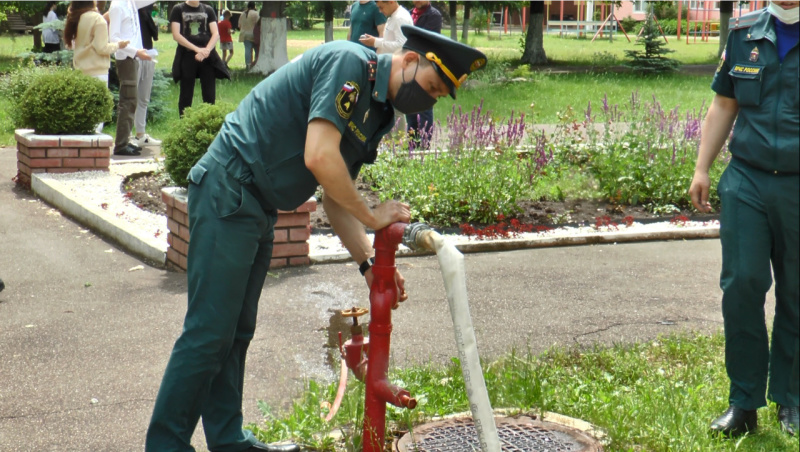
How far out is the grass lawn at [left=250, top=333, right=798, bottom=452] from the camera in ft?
12.6

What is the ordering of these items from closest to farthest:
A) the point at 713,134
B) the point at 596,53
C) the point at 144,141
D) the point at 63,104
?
the point at 713,134 < the point at 63,104 < the point at 144,141 < the point at 596,53

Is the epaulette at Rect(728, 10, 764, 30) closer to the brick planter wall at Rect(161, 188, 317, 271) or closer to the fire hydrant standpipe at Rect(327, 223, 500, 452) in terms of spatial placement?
the fire hydrant standpipe at Rect(327, 223, 500, 452)

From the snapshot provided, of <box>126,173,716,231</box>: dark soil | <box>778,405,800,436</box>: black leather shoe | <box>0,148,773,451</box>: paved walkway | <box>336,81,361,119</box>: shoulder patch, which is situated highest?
<box>336,81,361,119</box>: shoulder patch

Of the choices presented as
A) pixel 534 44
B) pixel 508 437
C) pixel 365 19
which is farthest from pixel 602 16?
pixel 508 437

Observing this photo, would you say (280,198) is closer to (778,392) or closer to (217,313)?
(217,313)

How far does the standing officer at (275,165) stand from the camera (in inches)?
127

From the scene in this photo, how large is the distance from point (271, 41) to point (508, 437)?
73.7 ft

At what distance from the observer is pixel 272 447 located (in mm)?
3834

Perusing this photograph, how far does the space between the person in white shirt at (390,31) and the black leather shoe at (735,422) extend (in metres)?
6.51

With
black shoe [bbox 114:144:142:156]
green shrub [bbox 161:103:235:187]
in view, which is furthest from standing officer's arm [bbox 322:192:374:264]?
black shoe [bbox 114:144:142:156]

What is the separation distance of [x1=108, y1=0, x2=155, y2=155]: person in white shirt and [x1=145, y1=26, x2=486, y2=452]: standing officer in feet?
25.4

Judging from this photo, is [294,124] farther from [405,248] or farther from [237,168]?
[405,248]

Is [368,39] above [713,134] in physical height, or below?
above

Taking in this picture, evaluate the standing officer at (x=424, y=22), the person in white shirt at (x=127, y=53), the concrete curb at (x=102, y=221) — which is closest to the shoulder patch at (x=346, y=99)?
the concrete curb at (x=102, y=221)
